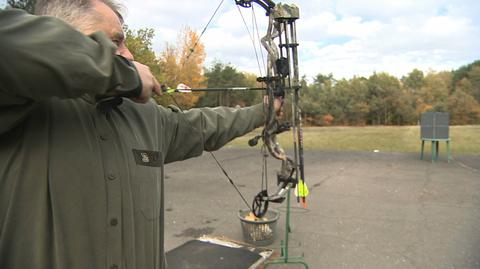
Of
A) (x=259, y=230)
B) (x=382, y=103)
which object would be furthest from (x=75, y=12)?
(x=382, y=103)

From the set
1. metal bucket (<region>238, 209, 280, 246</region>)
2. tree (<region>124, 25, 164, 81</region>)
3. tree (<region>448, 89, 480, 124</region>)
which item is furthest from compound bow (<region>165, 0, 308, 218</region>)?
tree (<region>448, 89, 480, 124</region>)

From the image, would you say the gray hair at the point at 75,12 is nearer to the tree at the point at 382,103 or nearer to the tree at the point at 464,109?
the tree at the point at 382,103

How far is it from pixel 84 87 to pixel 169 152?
69 cm

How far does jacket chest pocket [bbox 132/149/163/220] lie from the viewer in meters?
1.05

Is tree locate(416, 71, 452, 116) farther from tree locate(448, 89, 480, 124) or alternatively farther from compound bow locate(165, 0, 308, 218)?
compound bow locate(165, 0, 308, 218)

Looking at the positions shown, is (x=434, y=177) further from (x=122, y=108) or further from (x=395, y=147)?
(x=122, y=108)

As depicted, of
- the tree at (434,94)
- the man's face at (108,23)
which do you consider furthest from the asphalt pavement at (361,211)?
the tree at (434,94)

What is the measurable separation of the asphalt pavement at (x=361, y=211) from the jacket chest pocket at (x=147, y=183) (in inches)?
99.7

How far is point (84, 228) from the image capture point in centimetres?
92

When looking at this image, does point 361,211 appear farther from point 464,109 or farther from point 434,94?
point 434,94

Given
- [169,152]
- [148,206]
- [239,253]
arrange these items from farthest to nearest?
[239,253] → [169,152] → [148,206]

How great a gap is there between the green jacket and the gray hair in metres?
0.17

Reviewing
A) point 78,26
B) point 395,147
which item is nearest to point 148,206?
point 78,26

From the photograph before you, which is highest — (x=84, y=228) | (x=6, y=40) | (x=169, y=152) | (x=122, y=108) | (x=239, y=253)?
(x=6, y=40)
